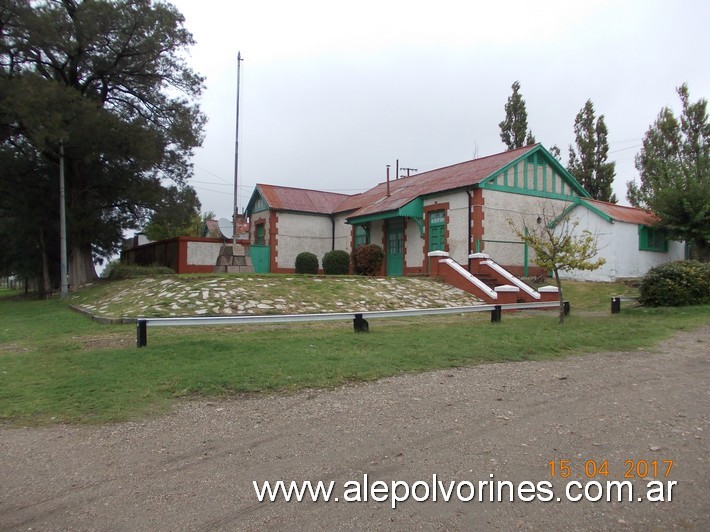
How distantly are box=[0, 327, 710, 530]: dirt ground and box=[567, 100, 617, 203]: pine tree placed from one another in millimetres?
32822

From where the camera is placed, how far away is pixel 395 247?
2589cm

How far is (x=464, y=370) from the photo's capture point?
24.7 ft

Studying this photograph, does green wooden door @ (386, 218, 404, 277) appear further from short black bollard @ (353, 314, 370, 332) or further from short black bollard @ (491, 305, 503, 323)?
short black bollard @ (353, 314, 370, 332)

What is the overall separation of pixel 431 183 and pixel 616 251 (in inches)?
347

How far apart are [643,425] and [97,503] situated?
15.5 ft

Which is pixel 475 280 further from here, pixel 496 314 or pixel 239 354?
pixel 239 354

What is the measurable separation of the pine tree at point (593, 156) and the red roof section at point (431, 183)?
14.1m

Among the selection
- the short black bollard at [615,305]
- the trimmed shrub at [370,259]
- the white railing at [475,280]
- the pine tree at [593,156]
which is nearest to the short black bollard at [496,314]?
the short black bollard at [615,305]

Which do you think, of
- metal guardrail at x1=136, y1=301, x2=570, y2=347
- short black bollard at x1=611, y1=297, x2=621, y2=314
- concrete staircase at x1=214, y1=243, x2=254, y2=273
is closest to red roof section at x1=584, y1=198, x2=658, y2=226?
short black bollard at x1=611, y1=297, x2=621, y2=314

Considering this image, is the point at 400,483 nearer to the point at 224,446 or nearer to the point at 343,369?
the point at 224,446

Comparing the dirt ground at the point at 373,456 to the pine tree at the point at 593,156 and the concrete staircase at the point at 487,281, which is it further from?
the pine tree at the point at 593,156

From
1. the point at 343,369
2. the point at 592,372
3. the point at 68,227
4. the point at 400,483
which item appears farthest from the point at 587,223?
the point at 68,227

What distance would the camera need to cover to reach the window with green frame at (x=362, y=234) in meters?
27.3

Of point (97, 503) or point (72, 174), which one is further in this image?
point (72, 174)
